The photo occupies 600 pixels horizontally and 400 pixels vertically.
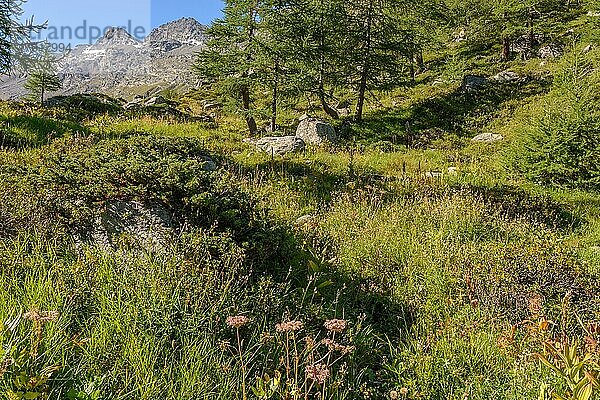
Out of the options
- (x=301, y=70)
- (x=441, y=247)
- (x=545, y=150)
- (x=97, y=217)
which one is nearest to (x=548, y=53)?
(x=301, y=70)

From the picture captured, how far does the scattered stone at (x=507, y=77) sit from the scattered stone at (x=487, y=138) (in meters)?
7.67

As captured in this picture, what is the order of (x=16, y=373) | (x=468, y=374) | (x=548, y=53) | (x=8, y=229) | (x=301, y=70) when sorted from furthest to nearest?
(x=548, y=53), (x=301, y=70), (x=8, y=229), (x=468, y=374), (x=16, y=373)

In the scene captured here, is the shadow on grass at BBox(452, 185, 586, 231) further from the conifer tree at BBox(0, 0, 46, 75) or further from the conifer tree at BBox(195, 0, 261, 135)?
the conifer tree at BBox(0, 0, 46, 75)

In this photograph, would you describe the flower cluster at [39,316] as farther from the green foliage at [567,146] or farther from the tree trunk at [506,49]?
the tree trunk at [506,49]

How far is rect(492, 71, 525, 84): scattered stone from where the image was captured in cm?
2317

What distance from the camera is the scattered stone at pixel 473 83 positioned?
2260 cm

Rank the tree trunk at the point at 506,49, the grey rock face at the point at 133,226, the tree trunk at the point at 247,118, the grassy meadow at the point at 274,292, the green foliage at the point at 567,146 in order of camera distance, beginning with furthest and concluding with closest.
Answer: the tree trunk at the point at 506,49, the tree trunk at the point at 247,118, the green foliage at the point at 567,146, the grey rock face at the point at 133,226, the grassy meadow at the point at 274,292

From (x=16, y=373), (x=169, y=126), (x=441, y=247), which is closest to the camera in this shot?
(x=16, y=373)

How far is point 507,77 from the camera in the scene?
23.7m

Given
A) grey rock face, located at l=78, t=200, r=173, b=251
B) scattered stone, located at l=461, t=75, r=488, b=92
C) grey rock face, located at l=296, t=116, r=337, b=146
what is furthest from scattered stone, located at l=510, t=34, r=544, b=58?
grey rock face, located at l=78, t=200, r=173, b=251

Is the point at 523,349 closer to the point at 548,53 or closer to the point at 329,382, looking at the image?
the point at 329,382

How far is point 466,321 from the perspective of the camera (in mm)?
3938

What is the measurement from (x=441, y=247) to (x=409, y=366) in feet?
8.37

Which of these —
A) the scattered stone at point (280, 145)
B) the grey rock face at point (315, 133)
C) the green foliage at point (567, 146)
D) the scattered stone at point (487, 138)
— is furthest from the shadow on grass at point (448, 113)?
the green foliage at point (567, 146)
